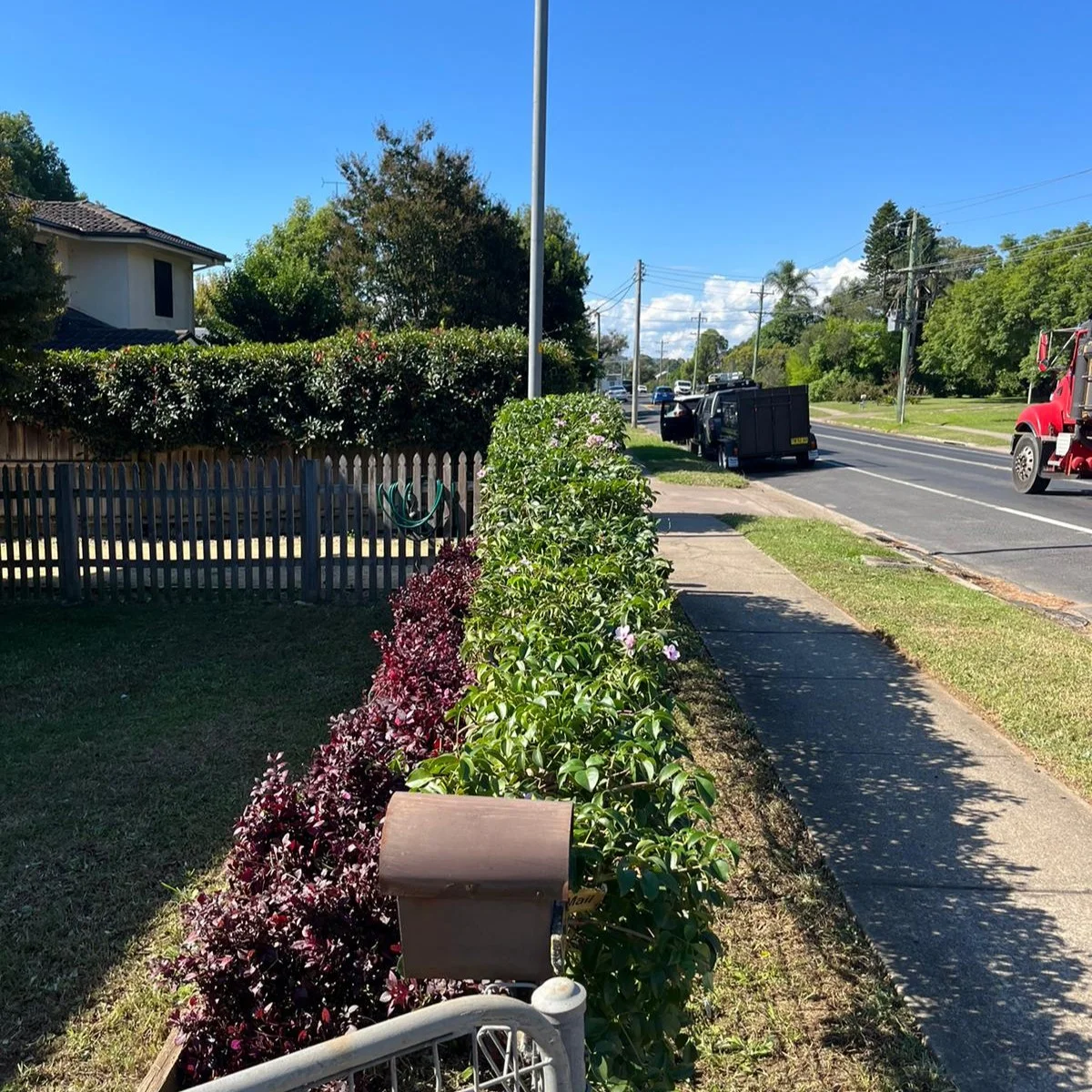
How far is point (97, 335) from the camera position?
2158 cm

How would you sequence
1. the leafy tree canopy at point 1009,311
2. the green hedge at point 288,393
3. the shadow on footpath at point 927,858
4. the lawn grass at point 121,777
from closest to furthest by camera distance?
the shadow on footpath at point 927,858 < the lawn grass at point 121,777 < the green hedge at point 288,393 < the leafy tree canopy at point 1009,311

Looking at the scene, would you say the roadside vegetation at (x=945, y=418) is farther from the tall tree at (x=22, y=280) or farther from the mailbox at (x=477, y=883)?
the mailbox at (x=477, y=883)

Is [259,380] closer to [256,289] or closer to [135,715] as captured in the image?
[135,715]

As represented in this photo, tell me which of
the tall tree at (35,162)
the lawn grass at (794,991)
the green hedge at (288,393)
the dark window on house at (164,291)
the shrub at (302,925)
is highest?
the tall tree at (35,162)

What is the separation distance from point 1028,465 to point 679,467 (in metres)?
7.72

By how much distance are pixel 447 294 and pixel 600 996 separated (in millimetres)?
26225

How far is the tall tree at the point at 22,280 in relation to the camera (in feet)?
26.6

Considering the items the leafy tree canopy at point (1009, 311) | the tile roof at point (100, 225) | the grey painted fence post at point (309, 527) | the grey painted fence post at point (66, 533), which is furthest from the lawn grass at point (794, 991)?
the leafy tree canopy at point (1009, 311)

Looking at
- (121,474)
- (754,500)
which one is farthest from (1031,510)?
(121,474)

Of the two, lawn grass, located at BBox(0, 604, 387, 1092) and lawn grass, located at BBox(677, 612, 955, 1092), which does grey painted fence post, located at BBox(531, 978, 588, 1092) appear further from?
lawn grass, located at BBox(0, 604, 387, 1092)

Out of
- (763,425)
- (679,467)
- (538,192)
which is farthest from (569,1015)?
(763,425)

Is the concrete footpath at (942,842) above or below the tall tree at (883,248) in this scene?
below

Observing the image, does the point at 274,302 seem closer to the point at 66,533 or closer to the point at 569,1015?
the point at 66,533

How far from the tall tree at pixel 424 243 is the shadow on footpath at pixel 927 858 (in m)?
21.3
